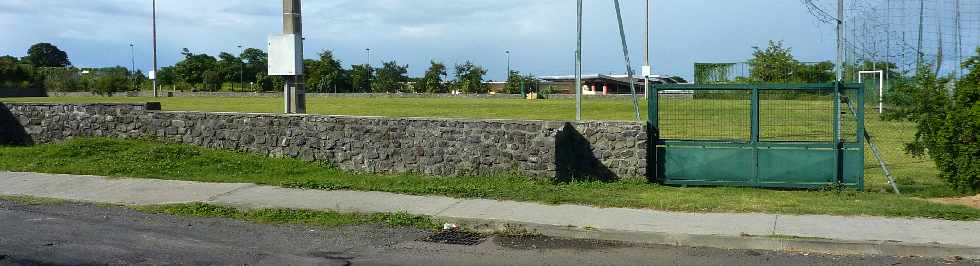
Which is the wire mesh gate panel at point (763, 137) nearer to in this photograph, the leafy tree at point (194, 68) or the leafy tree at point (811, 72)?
the leafy tree at point (811, 72)

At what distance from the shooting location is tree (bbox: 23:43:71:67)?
13550 cm

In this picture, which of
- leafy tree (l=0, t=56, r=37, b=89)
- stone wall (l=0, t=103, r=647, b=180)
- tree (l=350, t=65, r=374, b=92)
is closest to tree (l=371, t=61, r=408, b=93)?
tree (l=350, t=65, r=374, b=92)

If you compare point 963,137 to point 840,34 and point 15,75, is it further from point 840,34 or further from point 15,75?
point 15,75

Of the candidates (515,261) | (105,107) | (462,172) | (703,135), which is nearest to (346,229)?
(515,261)

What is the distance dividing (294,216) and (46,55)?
145m

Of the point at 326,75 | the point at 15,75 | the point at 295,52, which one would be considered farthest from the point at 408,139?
the point at 15,75

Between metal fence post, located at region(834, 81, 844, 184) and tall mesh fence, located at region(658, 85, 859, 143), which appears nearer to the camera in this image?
metal fence post, located at region(834, 81, 844, 184)

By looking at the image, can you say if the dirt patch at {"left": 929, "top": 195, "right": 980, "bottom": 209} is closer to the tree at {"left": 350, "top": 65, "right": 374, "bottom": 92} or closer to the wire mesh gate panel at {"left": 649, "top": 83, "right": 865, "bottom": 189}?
the wire mesh gate panel at {"left": 649, "top": 83, "right": 865, "bottom": 189}

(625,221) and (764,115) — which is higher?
(764,115)

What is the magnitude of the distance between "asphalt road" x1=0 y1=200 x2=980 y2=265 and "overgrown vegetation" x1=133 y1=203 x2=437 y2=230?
29 cm

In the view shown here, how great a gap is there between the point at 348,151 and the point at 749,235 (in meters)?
8.08

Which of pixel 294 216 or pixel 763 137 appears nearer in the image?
pixel 294 216

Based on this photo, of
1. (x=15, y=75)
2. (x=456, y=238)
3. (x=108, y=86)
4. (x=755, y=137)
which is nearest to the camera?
(x=456, y=238)

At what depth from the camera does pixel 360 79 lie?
8906 cm
